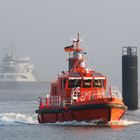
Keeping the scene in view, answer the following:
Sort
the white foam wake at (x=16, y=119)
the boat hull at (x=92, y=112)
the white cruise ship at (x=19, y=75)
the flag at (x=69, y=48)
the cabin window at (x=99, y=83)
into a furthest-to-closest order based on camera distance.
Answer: the white cruise ship at (x=19, y=75), the white foam wake at (x=16, y=119), the flag at (x=69, y=48), the cabin window at (x=99, y=83), the boat hull at (x=92, y=112)

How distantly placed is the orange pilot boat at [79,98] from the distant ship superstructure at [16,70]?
14273cm

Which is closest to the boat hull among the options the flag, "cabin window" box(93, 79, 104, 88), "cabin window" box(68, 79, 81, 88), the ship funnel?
"cabin window" box(68, 79, 81, 88)

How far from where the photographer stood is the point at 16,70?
19000 cm

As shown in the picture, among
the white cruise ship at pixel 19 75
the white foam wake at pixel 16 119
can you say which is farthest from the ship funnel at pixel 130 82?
the white cruise ship at pixel 19 75

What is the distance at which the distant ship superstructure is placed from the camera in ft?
621

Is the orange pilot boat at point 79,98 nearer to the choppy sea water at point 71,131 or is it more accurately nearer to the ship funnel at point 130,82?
the choppy sea water at point 71,131

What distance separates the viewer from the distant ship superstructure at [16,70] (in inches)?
7456

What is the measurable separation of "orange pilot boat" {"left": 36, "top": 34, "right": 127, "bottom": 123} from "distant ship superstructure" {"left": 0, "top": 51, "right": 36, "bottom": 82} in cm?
14273

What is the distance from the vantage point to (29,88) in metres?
184

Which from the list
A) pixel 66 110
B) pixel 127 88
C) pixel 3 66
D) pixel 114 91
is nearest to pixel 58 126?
pixel 66 110

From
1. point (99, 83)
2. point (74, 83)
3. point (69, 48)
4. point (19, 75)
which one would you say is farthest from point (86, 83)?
point (19, 75)

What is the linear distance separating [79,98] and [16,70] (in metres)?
148

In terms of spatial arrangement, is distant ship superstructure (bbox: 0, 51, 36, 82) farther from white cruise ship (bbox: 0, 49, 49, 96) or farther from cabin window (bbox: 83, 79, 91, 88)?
cabin window (bbox: 83, 79, 91, 88)

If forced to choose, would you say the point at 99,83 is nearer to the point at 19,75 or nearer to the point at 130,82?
the point at 130,82
